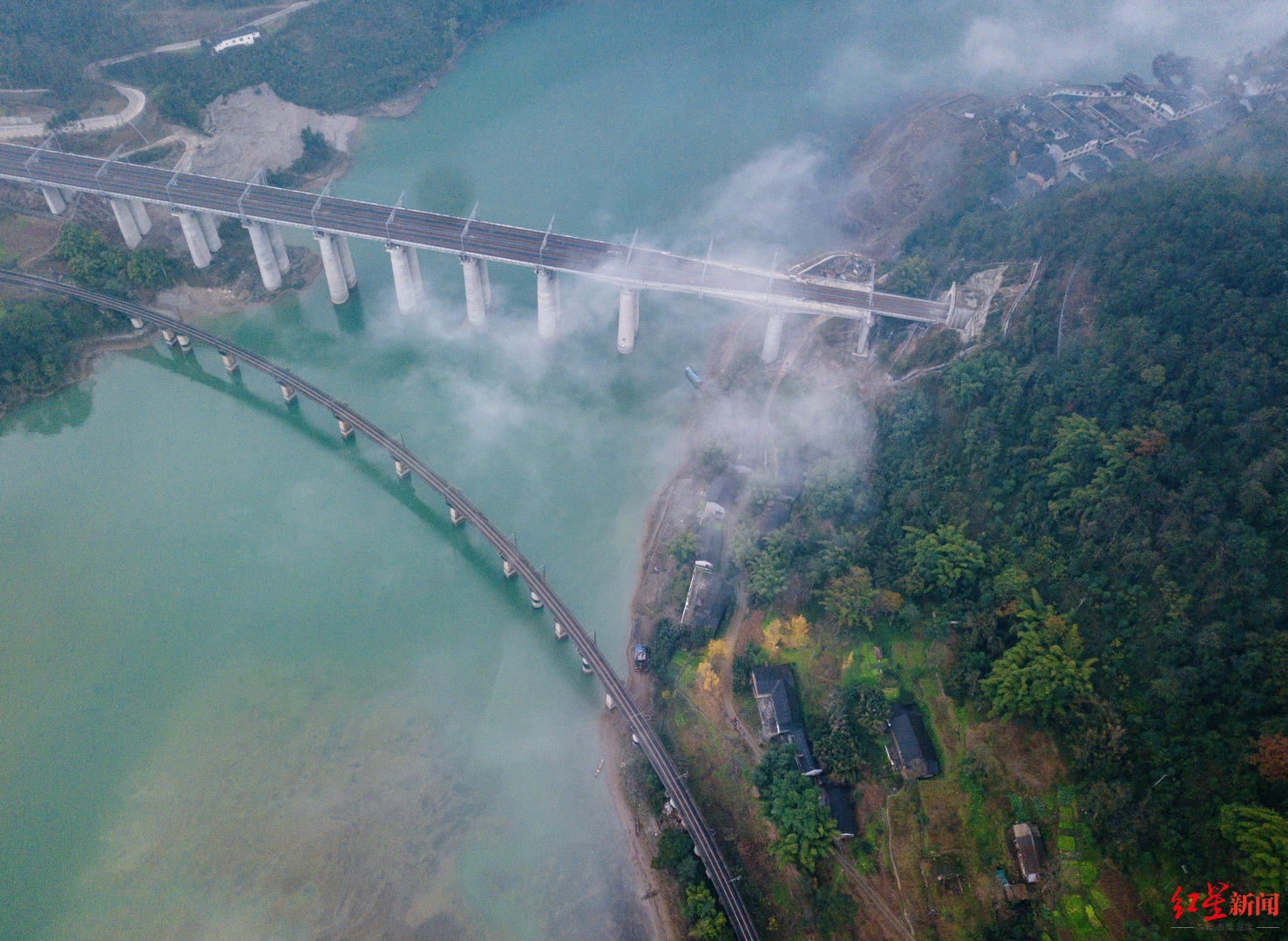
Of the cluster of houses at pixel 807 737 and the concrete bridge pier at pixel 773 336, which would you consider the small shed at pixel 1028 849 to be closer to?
the cluster of houses at pixel 807 737

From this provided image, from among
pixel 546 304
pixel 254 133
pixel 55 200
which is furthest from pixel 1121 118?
pixel 55 200

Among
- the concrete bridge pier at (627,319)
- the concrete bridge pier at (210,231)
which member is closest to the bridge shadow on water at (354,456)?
the concrete bridge pier at (210,231)

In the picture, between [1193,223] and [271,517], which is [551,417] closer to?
[271,517]

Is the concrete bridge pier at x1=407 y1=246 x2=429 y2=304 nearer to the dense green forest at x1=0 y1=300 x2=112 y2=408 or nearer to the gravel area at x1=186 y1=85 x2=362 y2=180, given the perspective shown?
the gravel area at x1=186 y1=85 x2=362 y2=180

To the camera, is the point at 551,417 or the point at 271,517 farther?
the point at 551,417

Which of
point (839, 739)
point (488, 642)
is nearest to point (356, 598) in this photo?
point (488, 642)

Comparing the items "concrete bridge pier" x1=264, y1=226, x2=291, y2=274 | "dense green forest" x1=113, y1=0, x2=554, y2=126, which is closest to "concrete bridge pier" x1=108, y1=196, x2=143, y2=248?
"concrete bridge pier" x1=264, y1=226, x2=291, y2=274
